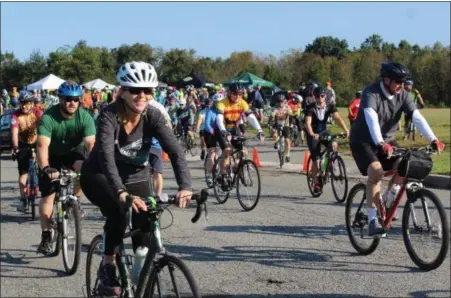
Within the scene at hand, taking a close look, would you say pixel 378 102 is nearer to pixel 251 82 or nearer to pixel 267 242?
pixel 267 242

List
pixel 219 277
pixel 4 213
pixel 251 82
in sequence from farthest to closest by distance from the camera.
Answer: pixel 251 82 < pixel 4 213 < pixel 219 277

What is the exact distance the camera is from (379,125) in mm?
6992

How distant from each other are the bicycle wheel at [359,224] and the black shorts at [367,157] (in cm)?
37

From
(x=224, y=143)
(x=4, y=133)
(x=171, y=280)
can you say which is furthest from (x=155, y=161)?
(x=4, y=133)

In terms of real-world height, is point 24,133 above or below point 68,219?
above

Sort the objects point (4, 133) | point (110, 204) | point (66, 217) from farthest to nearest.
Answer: point (4, 133) → point (66, 217) → point (110, 204)

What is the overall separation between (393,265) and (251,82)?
117 feet

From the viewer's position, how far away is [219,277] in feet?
21.6

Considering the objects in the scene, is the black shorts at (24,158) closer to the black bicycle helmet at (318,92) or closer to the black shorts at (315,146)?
the black shorts at (315,146)

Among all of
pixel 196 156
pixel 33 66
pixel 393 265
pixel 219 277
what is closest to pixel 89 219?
pixel 219 277

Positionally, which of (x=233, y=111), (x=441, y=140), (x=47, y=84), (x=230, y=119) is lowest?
(x=441, y=140)

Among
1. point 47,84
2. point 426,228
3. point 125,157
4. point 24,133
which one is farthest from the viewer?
point 47,84

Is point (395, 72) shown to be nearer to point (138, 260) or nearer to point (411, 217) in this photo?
point (411, 217)

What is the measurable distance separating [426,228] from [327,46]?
87838 mm
